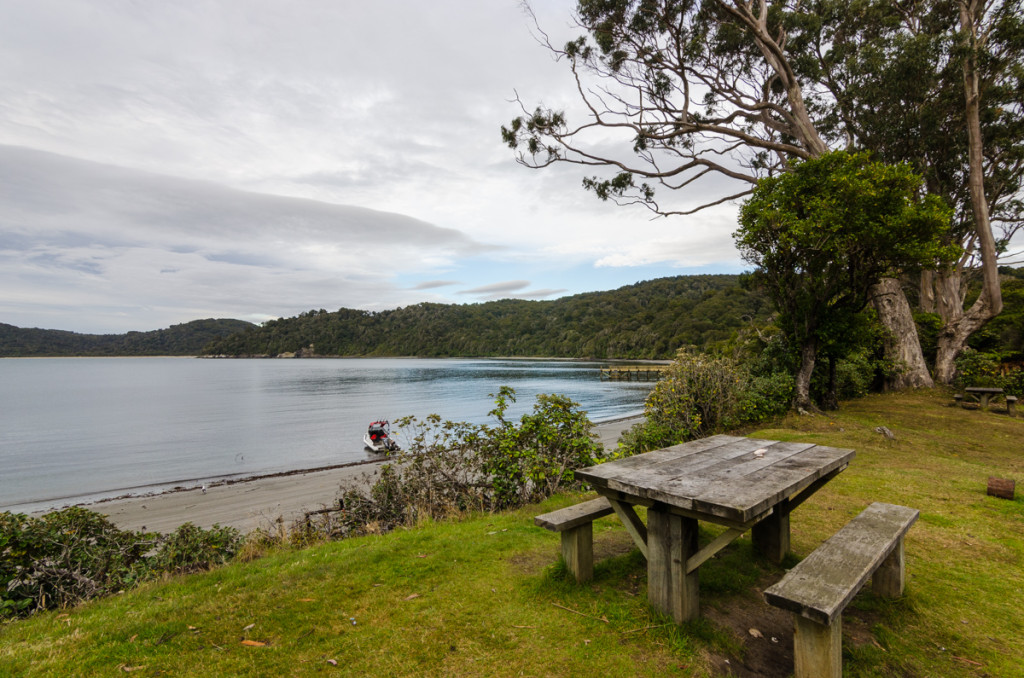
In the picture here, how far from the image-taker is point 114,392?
57500 millimetres

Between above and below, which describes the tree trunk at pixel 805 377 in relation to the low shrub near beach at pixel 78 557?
above

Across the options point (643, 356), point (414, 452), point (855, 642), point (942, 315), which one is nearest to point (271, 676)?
point (855, 642)

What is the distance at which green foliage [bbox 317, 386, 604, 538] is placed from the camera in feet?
22.1

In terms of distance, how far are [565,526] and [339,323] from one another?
189m

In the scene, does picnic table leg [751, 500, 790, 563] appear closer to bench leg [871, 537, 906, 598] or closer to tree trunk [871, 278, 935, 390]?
bench leg [871, 537, 906, 598]

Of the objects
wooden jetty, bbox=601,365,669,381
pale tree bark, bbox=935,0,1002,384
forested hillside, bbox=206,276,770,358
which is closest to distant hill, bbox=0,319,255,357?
forested hillside, bbox=206,276,770,358

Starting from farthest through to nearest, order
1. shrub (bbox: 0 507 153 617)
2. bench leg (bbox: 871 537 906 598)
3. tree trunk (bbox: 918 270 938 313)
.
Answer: tree trunk (bbox: 918 270 938 313)
shrub (bbox: 0 507 153 617)
bench leg (bbox: 871 537 906 598)

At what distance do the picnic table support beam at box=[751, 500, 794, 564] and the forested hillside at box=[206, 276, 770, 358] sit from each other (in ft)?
313

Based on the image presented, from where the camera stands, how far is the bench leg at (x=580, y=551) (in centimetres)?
370

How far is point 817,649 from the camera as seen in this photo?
2.35 m

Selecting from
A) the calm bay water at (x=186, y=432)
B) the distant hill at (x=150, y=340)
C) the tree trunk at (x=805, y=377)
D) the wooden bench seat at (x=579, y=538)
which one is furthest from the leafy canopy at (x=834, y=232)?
the distant hill at (x=150, y=340)

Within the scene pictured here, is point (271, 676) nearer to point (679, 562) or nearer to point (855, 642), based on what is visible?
point (679, 562)

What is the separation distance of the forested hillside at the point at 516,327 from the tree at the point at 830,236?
86528 mm

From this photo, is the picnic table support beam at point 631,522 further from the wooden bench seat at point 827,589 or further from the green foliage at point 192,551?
the green foliage at point 192,551
